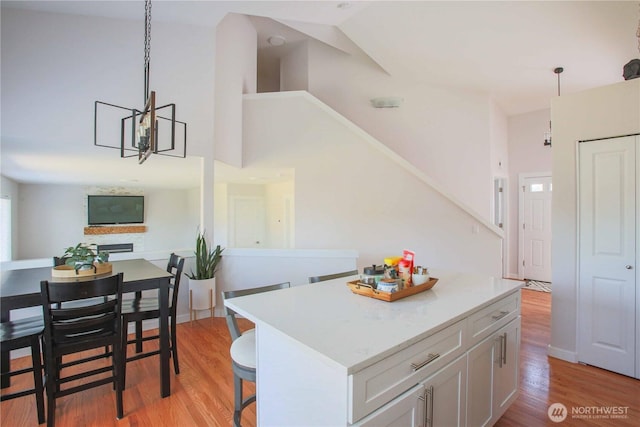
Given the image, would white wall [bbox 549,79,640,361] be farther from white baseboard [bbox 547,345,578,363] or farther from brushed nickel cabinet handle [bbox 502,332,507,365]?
brushed nickel cabinet handle [bbox 502,332,507,365]

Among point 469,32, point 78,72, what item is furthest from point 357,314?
point 469,32

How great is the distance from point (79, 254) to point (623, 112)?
427 cm

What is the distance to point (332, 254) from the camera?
3.74 metres

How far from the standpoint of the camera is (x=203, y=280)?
139 inches

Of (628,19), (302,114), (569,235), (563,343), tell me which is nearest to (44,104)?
(302,114)

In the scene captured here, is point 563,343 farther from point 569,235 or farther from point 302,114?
point 302,114

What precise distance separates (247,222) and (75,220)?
11.5 ft

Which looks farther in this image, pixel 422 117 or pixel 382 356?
pixel 422 117

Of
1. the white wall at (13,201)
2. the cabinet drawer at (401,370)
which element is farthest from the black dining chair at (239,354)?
the white wall at (13,201)

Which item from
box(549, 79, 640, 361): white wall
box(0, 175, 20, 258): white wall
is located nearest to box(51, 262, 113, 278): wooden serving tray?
box(549, 79, 640, 361): white wall

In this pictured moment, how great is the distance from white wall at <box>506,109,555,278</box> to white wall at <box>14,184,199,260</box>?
6.96m

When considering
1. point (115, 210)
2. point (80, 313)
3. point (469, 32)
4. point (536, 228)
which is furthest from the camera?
point (115, 210)

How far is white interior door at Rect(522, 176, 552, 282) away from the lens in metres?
5.86

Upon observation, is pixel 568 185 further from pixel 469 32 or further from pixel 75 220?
pixel 75 220
